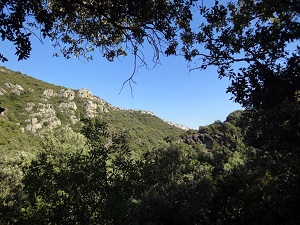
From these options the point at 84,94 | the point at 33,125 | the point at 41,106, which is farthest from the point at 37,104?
the point at 84,94

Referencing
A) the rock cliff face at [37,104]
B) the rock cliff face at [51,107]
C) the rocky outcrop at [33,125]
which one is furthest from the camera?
the rock cliff face at [51,107]

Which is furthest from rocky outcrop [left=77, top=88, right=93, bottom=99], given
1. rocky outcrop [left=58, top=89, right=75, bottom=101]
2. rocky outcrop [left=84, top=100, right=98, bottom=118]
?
rocky outcrop [left=84, top=100, right=98, bottom=118]

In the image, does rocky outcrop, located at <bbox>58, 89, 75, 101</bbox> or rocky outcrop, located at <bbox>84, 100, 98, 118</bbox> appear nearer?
rocky outcrop, located at <bbox>58, 89, 75, 101</bbox>

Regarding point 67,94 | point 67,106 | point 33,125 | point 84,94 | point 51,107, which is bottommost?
point 33,125

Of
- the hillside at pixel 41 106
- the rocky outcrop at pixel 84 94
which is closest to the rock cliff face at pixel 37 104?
the hillside at pixel 41 106

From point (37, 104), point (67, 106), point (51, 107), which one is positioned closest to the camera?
point (37, 104)

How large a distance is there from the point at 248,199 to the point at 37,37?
857 inches

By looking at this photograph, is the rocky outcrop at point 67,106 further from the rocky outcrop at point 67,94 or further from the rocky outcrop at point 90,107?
the rocky outcrop at point 90,107

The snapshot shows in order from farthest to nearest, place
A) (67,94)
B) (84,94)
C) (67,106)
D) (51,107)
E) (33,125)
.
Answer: (84,94), (67,94), (67,106), (51,107), (33,125)

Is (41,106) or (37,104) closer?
(37,104)

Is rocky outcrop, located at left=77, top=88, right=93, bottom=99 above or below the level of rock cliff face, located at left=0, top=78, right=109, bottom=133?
above

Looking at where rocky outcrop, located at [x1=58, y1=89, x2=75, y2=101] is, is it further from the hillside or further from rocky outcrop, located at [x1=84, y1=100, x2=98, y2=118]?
rocky outcrop, located at [x1=84, y1=100, x2=98, y2=118]

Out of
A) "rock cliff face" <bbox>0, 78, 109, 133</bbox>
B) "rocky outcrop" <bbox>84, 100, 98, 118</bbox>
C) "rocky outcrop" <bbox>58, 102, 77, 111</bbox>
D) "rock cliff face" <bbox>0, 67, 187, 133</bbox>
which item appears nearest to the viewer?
"rock cliff face" <bbox>0, 67, 187, 133</bbox>

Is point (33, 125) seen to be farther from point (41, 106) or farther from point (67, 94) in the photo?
point (67, 94)
